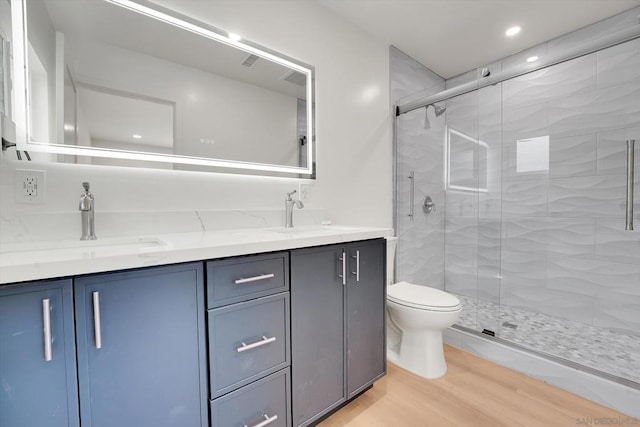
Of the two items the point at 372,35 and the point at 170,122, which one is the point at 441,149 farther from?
the point at 170,122

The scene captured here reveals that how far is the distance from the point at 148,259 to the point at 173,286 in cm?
12

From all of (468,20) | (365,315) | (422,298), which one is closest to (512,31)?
(468,20)

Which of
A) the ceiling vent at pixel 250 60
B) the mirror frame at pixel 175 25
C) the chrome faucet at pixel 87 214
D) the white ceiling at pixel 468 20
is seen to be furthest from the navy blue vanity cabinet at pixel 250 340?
the white ceiling at pixel 468 20

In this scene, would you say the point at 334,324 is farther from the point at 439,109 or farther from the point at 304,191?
the point at 439,109

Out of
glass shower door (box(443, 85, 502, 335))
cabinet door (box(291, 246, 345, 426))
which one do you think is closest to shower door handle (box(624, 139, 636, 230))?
glass shower door (box(443, 85, 502, 335))

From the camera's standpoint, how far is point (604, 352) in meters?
1.83

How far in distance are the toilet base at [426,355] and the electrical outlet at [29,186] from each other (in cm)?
204

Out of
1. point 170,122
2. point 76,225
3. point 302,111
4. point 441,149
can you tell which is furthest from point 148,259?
point 441,149

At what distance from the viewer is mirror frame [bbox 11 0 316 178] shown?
1035mm

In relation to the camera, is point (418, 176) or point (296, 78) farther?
point (418, 176)

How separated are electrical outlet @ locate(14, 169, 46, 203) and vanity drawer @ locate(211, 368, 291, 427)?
101 centimetres

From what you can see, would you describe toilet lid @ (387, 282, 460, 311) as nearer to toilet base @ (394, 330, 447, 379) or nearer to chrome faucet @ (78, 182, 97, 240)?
toilet base @ (394, 330, 447, 379)

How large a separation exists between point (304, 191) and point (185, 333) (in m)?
1.14

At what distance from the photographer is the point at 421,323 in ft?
5.54
